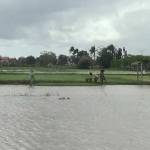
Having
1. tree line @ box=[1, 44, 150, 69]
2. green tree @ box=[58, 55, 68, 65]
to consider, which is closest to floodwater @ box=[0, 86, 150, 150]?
tree line @ box=[1, 44, 150, 69]

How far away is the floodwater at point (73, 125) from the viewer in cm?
1564

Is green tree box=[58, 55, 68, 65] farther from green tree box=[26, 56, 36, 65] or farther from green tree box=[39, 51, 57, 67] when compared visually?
green tree box=[26, 56, 36, 65]

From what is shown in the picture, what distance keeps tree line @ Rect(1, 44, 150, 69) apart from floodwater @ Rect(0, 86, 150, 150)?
111884 millimetres

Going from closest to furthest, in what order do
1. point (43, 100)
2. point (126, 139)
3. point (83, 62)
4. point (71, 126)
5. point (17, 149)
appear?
point (17, 149), point (126, 139), point (71, 126), point (43, 100), point (83, 62)

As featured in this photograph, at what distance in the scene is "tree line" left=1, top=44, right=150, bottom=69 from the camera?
14600 cm

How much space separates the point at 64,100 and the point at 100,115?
8604mm

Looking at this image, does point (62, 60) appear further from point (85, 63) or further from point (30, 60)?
point (85, 63)

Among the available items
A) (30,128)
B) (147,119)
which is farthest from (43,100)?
(30,128)

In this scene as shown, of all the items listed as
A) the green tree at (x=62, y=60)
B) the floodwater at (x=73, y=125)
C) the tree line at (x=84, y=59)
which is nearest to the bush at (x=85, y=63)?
the tree line at (x=84, y=59)

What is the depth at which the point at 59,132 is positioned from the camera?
1797cm

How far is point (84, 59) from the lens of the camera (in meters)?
143

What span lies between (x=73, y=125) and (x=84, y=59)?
124 metres

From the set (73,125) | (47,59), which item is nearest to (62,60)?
(47,59)

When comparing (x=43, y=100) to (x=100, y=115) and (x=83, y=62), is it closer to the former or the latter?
(x=100, y=115)
